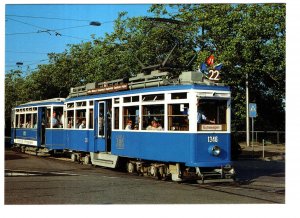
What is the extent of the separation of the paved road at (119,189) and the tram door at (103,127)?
5.15 ft

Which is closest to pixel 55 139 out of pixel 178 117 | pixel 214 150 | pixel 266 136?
pixel 178 117

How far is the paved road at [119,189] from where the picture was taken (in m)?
11.6

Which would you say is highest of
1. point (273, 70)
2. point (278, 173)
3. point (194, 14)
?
point (194, 14)

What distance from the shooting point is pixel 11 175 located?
628 inches

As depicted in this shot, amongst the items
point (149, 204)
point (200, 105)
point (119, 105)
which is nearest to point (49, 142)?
point (119, 105)

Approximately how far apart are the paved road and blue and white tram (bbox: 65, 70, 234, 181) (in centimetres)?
63

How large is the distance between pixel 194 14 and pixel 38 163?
1278 centimetres

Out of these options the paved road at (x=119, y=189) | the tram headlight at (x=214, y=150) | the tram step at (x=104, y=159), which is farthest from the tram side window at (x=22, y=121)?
the tram headlight at (x=214, y=150)

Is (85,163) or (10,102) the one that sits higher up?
(10,102)

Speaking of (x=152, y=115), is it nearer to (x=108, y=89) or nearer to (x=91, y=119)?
(x=108, y=89)

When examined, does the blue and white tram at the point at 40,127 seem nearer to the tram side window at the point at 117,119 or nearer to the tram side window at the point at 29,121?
the tram side window at the point at 29,121

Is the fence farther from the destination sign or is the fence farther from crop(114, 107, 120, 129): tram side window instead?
crop(114, 107, 120, 129): tram side window

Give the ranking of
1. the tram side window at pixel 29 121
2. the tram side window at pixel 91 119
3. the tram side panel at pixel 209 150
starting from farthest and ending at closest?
the tram side window at pixel 29 121, the tram side window at pixel 91 119, the tram side panel at pixel 209 150

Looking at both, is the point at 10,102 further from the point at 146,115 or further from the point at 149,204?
the point at 149,204
